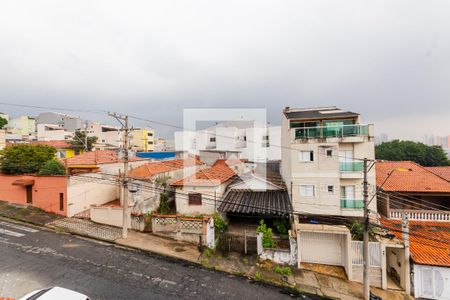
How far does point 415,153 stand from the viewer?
146ft

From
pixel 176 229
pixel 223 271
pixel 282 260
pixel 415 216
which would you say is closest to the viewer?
pixel 223 271

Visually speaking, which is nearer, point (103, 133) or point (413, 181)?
point (413, 181)

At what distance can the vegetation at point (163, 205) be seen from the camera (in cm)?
1710

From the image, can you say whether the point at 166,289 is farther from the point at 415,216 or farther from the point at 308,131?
the point at 415,216

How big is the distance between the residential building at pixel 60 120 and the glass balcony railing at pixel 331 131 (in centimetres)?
6757

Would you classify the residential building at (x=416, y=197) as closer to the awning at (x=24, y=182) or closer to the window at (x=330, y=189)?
the window at (x=330, y=189)

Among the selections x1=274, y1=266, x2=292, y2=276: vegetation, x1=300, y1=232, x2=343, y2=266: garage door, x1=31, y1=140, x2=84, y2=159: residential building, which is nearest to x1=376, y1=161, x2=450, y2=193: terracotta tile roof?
x1=300, y1=232, x2=343, y2=266: garage door

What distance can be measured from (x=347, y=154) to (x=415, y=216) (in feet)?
21.4

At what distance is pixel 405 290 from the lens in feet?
38.0

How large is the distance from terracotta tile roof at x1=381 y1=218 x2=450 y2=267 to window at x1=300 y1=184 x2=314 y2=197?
16.8 ft

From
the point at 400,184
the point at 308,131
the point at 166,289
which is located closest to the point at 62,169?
the point at 166,289

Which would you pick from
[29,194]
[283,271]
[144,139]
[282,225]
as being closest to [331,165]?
[282,225]

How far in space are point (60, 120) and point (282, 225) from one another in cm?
7437

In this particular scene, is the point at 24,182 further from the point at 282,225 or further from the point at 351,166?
the point at 351,166
